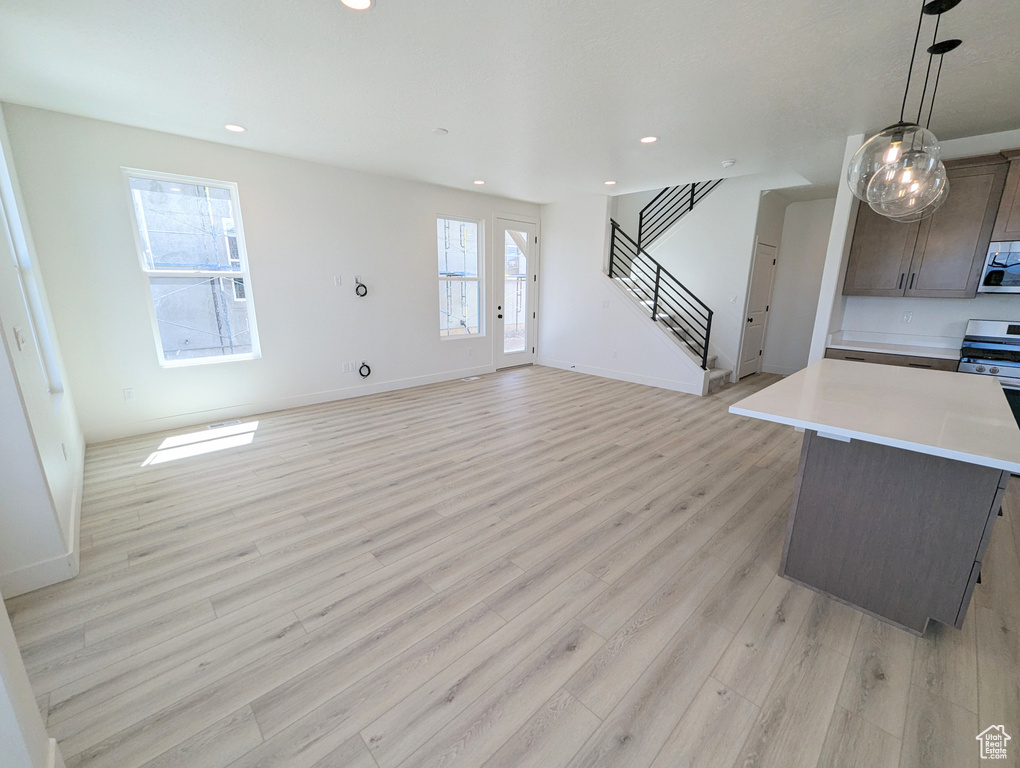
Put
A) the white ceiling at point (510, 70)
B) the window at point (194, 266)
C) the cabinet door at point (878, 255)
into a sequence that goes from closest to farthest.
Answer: the white ceiling at point (510, 70)
the window at point (194, 266)
the cabinet door at point (878, 255)

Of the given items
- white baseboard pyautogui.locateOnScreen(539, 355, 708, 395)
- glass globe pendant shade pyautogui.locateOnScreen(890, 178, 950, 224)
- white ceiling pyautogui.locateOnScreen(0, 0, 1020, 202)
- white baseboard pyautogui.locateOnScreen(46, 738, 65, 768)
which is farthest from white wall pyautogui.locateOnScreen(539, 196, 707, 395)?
white baseboard pyautogui.locateOnScreen(46, 738, 65, 768)

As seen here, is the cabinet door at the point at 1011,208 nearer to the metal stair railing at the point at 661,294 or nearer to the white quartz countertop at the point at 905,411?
the white quartz countertop at the point at 905,411

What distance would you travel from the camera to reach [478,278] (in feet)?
20.2

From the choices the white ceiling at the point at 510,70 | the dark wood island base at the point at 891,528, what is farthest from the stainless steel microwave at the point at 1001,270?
the dark wood island base at the point at 891,528

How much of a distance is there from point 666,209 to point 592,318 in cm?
237

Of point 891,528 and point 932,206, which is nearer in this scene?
point 891,528

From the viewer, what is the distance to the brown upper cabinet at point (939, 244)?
3.40 m

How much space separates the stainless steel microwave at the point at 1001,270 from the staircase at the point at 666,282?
2.60 m

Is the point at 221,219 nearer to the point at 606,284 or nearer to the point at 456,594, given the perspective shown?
the point at 456,594

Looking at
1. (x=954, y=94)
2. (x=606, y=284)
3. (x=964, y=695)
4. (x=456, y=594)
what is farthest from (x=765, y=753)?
(x=606, y=284)

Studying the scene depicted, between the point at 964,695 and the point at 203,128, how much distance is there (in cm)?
576

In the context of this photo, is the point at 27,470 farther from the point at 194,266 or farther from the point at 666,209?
the point at 666,209

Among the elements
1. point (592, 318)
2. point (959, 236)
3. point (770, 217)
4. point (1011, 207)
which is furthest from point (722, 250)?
point (1011, 207)

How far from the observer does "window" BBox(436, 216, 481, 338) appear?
5742mm
